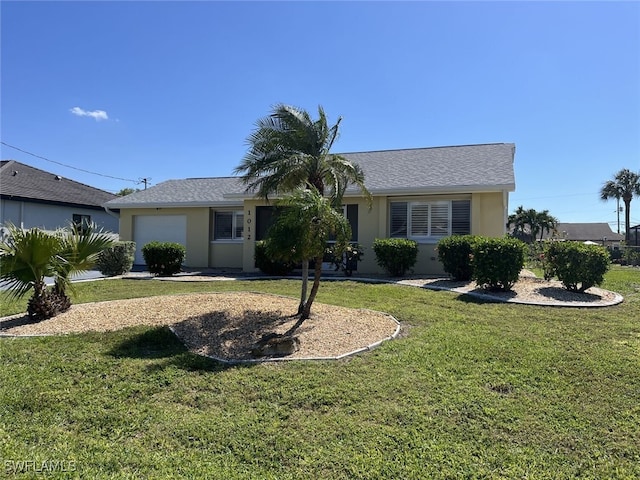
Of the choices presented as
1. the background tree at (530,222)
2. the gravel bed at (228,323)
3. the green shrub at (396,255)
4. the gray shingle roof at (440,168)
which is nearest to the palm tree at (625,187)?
the background tree at (530,222)

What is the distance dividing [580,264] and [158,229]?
Answer: 17.5 meters

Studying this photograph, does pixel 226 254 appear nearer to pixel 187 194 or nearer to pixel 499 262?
pixel 187 194

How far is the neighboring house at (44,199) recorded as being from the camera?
21984 mm

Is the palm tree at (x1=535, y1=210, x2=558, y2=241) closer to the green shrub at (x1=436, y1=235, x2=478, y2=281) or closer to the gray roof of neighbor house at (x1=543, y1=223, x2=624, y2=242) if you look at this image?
the gray roof of neighbor house at (x1=543, y1=223, x2=624, y2=242)

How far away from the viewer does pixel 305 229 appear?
6.45 m

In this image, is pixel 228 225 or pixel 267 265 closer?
pixel 267 265

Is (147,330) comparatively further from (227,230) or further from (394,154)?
(394,154)

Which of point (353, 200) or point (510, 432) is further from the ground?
point (353, 200)

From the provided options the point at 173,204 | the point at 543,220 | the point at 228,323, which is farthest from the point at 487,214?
the point at 543,220

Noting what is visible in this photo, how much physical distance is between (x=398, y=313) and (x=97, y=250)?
19.2 feet

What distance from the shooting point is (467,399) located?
4105 mm

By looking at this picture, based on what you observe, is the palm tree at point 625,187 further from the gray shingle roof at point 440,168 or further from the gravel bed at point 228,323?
the gravel bed at point 228,323

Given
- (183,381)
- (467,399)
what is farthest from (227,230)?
(467,399)

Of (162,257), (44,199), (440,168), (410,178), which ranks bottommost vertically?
(162,257)
